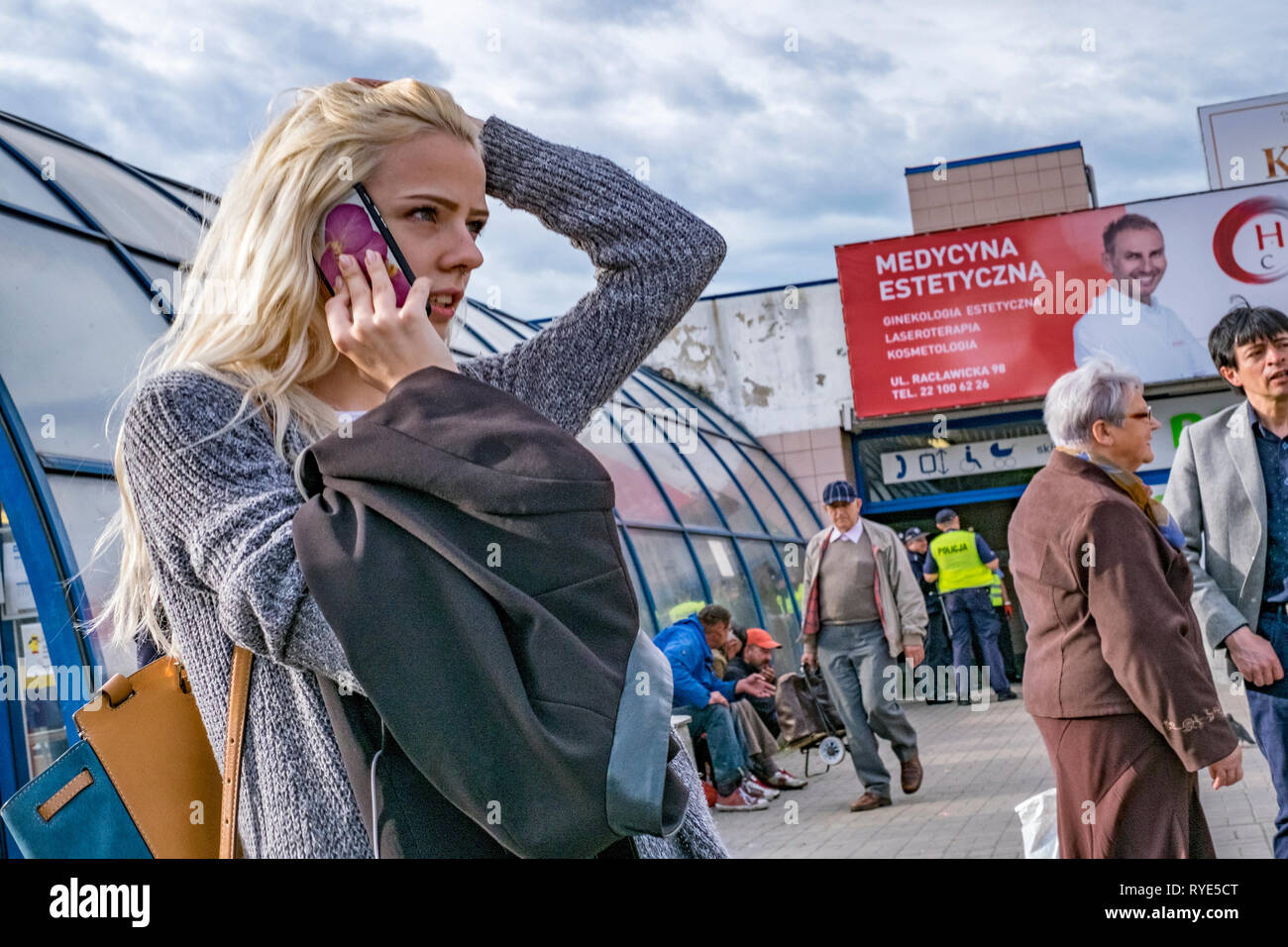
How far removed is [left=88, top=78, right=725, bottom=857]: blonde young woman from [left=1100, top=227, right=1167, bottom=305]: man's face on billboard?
47.0 ft

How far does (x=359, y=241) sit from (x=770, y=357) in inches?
595

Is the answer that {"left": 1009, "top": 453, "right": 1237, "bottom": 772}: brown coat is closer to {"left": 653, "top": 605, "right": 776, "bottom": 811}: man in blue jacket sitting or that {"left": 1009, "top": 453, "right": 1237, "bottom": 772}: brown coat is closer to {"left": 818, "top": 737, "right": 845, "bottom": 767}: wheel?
{"left": 653, "top": 605, "right": 776, "bottom": 811}: man in blue jacket sitting

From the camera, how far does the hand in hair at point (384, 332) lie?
1.30 m

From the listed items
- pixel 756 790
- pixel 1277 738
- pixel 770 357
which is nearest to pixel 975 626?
pixel 770 357

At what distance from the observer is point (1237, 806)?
6375mm

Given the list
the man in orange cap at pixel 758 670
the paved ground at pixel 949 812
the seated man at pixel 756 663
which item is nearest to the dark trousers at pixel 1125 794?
the paved ground at pixel 949 812

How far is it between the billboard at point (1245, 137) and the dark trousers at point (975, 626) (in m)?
9.39

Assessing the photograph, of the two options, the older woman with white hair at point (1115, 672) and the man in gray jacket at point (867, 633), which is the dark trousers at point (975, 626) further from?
the older woman with white hair at point (1115, 672)

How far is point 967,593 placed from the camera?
1299 cm

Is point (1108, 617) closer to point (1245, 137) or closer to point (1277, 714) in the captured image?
point (1277, 714)
